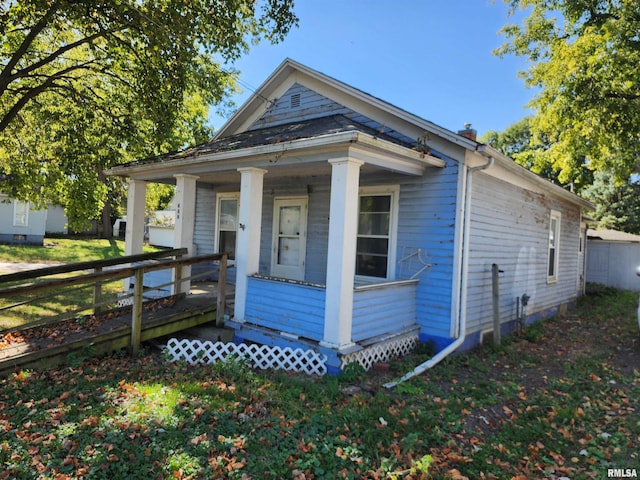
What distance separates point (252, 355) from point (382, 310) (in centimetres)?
204

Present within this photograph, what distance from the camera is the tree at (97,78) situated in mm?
7172

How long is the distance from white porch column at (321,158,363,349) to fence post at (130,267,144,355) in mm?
2798

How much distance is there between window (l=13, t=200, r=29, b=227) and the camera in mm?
22656

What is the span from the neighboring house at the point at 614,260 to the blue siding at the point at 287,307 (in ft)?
50.4

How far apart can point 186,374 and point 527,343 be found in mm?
6243

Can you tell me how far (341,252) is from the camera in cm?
518

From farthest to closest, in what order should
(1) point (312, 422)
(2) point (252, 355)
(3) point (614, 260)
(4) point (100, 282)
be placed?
(3) point (614, 260) < (4) point (100, 282) < (2) point (252, 355) < (1) point (312, 422)

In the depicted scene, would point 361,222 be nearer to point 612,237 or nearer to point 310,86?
point 310,86

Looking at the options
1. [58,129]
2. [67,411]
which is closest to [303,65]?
[67,411]

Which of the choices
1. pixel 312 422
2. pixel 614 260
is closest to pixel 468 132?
pixel 312 422

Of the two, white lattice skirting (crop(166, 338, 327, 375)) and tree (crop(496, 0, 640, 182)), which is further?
tree (crop(496, 0, 640, 182))

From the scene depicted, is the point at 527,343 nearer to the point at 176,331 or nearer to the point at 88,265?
the point at 176,331

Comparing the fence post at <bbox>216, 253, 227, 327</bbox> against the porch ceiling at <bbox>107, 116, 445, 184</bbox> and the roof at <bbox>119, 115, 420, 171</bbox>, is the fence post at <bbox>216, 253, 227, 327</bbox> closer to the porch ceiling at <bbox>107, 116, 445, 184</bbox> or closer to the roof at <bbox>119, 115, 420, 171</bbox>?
the porch ceiling at <bbox>107, 116, 445, 184</bbox>

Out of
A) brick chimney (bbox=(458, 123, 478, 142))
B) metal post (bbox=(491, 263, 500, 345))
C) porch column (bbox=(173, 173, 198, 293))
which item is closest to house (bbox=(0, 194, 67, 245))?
porch column (bbox=(173, 173, 198, 293))
